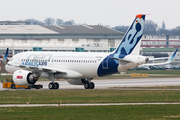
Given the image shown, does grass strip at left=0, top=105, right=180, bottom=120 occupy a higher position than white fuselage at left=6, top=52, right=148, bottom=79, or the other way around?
white fuselage at left=6, top=52, right=148, bottom=79

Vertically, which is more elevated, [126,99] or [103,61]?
[103,61]

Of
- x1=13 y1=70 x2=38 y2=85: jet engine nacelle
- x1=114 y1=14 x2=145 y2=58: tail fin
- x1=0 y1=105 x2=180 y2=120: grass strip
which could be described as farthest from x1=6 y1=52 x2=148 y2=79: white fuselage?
x1=0 y1=105 x2=180 y2=120: grass strip

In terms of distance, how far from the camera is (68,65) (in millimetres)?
53469

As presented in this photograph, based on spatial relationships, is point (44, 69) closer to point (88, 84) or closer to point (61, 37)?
point (88, 84)

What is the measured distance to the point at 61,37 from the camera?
452 ft

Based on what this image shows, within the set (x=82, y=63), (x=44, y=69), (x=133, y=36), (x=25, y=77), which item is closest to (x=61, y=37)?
(x=82, y=63)

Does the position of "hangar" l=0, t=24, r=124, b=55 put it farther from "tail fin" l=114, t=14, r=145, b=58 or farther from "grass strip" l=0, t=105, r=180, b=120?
"grass strip" l=0, t=105, r=180, b=120

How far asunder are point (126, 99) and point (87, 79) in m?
17.6

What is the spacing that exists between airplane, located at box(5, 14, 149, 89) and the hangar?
206 feet

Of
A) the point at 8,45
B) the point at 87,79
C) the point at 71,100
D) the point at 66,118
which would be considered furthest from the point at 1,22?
the point at 66,118

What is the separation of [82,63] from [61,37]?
86122 millimetres

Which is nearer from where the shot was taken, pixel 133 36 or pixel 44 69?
pixel 133 36

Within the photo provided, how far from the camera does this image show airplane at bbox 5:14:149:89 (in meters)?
50.3

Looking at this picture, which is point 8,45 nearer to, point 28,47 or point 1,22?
point 28,47
